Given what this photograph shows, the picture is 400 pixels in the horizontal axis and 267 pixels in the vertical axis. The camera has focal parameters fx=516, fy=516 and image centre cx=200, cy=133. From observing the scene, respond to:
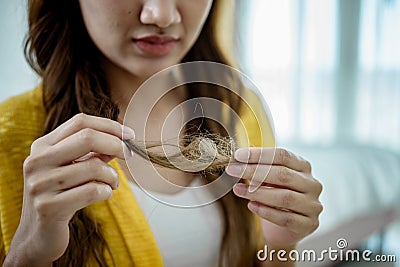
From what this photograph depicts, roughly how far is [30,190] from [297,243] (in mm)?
269

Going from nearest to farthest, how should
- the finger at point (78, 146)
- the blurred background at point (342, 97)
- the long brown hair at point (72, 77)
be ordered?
the finger at point (78, 146), the long brown hair at point (72, 77), the blurred background at point (342, 97)

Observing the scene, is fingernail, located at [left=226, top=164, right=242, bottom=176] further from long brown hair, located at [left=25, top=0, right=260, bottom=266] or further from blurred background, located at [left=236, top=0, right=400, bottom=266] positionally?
blurred background, located at [left=236, top=0, right=400, bottom=266]

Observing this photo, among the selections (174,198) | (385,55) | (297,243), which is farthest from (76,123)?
(385,55)

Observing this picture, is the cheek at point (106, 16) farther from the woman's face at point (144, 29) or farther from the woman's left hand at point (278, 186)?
the woman's left hand at point (278, 186)

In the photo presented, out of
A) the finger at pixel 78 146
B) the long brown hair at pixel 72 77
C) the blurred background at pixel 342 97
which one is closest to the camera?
the finger at pixel 78 146

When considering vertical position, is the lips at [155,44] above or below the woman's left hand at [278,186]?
above

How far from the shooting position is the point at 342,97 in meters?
0.79

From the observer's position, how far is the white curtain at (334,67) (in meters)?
0.68

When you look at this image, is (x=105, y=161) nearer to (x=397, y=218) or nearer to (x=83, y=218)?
(x=83, y=218)

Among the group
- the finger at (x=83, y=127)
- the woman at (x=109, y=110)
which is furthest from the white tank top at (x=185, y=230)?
the finger at (x=83, y=127)

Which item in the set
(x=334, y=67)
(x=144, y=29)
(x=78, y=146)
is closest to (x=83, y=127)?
(x=78, y=146)

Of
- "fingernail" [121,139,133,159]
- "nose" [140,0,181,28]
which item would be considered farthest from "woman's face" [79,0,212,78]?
"fingernail" [121,139,133,159]

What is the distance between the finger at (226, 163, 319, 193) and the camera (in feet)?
1.30

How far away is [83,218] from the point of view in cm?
45
